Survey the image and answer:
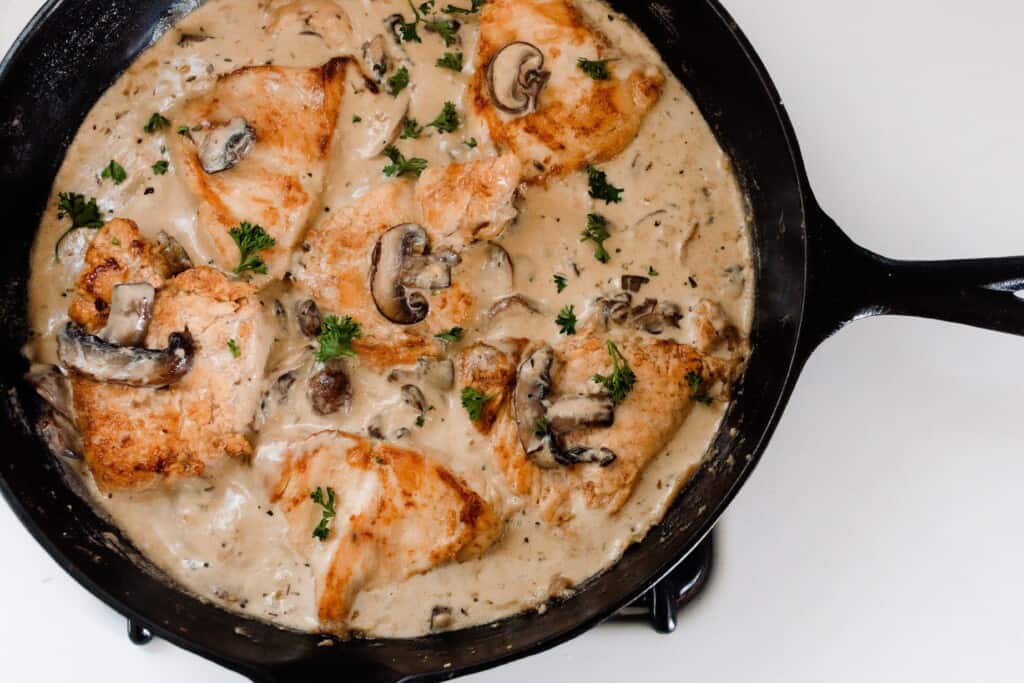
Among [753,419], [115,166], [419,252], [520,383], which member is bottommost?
[753,419]

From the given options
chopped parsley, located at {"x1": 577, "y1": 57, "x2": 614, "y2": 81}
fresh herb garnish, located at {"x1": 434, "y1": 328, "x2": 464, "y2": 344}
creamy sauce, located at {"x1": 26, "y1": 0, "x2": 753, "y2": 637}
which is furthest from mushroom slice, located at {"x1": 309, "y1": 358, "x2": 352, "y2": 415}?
chopped parsley, located at {"x1": 577, "y1": 57, "x2": 614, "y2": 81}

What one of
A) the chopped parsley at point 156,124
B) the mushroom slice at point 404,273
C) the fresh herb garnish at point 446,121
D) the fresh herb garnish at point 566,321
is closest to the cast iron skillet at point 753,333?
the chopped parsley at point 156,124

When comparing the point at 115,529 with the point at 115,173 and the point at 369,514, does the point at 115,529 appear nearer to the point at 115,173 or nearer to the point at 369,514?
the point at 369,514

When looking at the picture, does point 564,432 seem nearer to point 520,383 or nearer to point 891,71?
point 520,383

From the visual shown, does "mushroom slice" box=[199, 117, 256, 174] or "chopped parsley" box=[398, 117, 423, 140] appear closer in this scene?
"mushroom slice" box=[199, 117, 256, 174]

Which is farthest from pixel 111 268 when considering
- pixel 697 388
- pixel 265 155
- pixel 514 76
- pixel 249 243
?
pixel 697 388

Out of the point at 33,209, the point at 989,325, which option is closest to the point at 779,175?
the point at 989,325

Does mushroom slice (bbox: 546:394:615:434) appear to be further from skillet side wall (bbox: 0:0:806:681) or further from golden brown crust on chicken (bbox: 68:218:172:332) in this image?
golden brown crust on chicken (bbox: 68:218:172:332)
